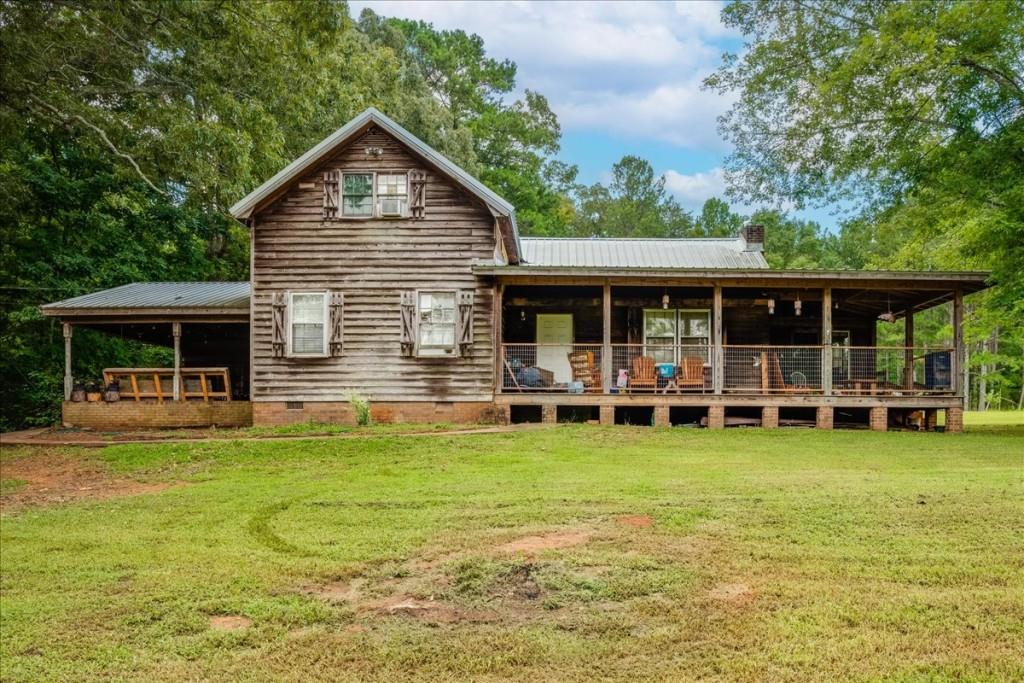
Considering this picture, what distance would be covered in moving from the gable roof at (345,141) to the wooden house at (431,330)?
5 cm

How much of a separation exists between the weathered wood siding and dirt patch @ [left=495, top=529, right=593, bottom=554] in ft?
32.5

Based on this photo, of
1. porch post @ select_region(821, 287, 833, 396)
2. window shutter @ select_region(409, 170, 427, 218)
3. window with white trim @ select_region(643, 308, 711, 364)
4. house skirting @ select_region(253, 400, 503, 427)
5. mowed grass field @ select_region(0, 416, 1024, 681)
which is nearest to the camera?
mowed grass field @ select_region(0, 416, 1024, 681)

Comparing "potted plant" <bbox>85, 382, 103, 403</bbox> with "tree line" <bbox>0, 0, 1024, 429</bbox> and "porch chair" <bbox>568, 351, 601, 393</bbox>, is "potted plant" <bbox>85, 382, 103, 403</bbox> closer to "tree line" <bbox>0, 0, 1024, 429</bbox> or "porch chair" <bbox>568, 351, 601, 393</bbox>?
"tree line" <bbox>0, 0, 1024, 429</bbox>

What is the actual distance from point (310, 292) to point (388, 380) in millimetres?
2723

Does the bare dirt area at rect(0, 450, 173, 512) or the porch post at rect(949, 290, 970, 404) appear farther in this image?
the porch post at rect(949, 290, 970, 404)

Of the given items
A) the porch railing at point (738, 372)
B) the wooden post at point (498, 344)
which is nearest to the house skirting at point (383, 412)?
the wooden post at point (498, 344)

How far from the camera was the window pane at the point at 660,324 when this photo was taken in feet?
61.5

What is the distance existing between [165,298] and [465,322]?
8320 millimetres

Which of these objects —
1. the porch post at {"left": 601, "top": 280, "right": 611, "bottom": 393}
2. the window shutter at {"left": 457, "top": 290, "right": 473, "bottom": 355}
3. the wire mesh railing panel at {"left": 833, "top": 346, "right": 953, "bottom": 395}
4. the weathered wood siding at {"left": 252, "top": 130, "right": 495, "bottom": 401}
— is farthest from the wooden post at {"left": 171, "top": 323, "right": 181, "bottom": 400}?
the wire mesh railing panel at {"left": 833, "top": 346, "right": 953, "bottom": 395}

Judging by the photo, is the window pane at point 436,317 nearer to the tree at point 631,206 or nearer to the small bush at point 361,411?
the small bush at point 361,411

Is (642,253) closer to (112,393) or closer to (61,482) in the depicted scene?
(112,393)

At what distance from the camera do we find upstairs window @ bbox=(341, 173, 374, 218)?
16.8 m

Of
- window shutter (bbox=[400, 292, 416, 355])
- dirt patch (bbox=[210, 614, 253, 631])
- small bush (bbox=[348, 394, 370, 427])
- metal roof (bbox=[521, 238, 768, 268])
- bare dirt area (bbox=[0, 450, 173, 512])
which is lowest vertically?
bare dirt area (bbox=[0, 450, 173, 512])

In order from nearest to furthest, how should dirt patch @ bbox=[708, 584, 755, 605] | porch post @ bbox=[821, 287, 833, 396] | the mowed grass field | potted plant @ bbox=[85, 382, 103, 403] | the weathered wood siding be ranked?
the mowed grass field
dirt patch @ bbox=[708, 584, 755, 605]
porch post @ bbox=[821, 287, 833, 396]
the weathered wood siding
potted plant @ bbox=[85, 382, 103, 403]
